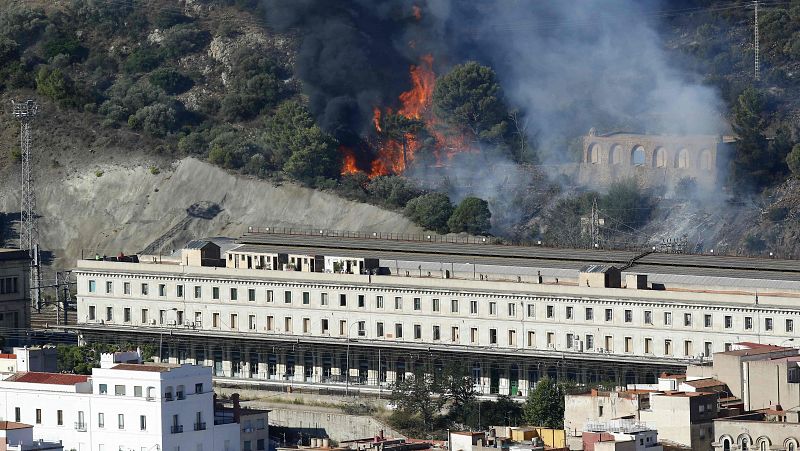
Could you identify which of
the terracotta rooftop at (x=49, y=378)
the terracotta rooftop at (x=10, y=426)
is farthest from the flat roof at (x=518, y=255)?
the terracotta rooftop at (x=10, y=426)

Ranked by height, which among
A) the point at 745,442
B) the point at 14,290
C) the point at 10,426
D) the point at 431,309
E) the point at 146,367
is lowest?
the point at 745,442

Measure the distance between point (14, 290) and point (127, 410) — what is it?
152ft

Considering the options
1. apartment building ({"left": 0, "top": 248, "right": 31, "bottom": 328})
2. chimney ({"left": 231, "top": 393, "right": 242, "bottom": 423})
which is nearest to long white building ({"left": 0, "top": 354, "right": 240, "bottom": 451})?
chimney ({"left": 231, "top": 393, "right": 242, "bottom": 423})

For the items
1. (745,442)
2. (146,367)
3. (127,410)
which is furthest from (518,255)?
(745,442)

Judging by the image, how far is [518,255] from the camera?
184875 millimetres

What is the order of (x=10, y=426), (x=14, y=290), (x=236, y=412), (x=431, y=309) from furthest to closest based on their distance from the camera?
(x=14, y=290)
(x=431, y=309)
(x=236, y=412)
(x=10, y=426)

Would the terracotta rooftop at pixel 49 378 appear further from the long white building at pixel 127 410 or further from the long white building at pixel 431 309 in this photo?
the long white building at pixel 431 309

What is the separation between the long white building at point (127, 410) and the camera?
145 m

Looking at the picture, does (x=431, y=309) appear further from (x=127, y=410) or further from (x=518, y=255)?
(x=127, y=410)

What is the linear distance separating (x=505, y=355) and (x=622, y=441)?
128 ft

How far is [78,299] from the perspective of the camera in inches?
7475

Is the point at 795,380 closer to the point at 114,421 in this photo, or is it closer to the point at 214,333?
the point at 114,421

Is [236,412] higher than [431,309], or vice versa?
[431,309]

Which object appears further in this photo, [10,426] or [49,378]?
[49,378]
